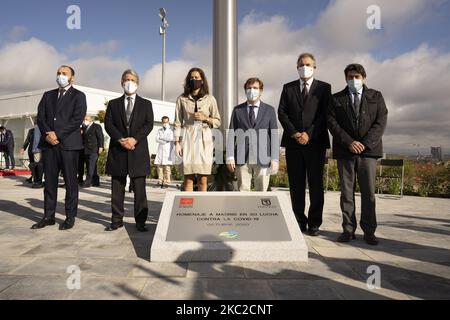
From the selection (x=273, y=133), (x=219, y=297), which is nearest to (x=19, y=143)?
(x=273, y=133)

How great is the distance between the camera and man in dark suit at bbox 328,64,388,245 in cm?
417

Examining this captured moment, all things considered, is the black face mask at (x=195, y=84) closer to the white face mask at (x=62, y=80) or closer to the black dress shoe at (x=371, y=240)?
the white face mask at (x=62, y=80)

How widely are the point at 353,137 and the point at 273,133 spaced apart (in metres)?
1.01

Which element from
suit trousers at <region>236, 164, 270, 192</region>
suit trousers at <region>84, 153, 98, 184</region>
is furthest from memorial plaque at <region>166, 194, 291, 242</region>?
suit trousers at <region>84, 153, 98, 184</region>

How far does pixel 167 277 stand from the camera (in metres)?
2.88

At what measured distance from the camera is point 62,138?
15.8 ft

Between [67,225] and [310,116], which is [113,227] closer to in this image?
[67,225]

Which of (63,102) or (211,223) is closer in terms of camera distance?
(211,223)

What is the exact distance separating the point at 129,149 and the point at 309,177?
243 centimetres

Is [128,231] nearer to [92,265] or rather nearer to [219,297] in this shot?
[92,265]

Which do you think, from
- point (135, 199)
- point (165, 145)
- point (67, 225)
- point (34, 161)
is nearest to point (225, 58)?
point (135, 199)

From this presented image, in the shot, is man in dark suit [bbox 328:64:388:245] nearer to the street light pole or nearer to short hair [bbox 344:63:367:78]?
short hair [bbox 344:63:367:78]
